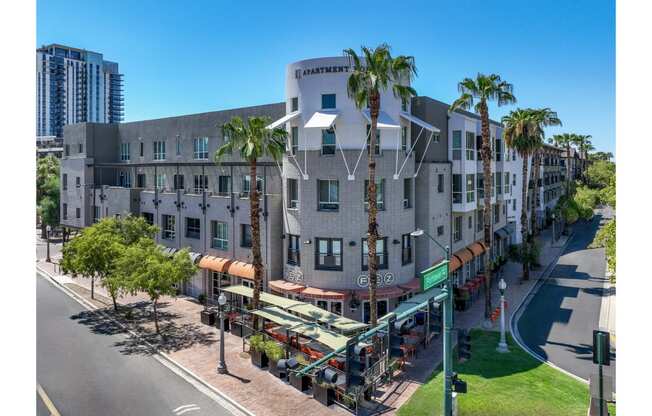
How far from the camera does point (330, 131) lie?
91.8 feet

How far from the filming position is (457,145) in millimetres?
36031

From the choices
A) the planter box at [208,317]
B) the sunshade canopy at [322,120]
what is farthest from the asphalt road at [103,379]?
the sunshade canopy at [322,120]

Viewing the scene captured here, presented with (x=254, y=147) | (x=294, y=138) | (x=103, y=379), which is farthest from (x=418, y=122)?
(x=103, y=379)

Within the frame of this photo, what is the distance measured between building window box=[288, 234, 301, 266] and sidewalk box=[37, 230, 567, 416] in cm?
587

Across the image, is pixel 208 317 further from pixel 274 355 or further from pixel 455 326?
pixel 455 326

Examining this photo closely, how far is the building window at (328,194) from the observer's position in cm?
2814

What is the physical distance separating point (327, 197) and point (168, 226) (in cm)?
1737

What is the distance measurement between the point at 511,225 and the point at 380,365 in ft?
122

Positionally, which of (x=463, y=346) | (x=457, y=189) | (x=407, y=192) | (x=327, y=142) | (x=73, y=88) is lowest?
(x=463, y=346)

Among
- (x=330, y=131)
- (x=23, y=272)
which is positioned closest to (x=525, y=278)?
(x=330, y=131)

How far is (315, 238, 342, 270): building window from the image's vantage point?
91.9ft

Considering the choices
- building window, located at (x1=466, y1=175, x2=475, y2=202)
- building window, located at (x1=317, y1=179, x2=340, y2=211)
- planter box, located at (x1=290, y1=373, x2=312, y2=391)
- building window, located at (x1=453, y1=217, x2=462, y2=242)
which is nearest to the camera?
planter box, located at (x1=290, y1=373, x2=312, y2=391)

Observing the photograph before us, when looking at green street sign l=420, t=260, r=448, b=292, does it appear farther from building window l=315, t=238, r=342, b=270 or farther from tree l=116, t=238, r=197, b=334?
tree l=116, t=238, r=197, b=334

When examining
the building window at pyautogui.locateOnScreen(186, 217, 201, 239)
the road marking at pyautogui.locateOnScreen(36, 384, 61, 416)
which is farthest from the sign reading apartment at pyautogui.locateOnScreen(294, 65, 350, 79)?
the road marking at pyautogui.locateOnScreen(36, 384, 61, 416)
